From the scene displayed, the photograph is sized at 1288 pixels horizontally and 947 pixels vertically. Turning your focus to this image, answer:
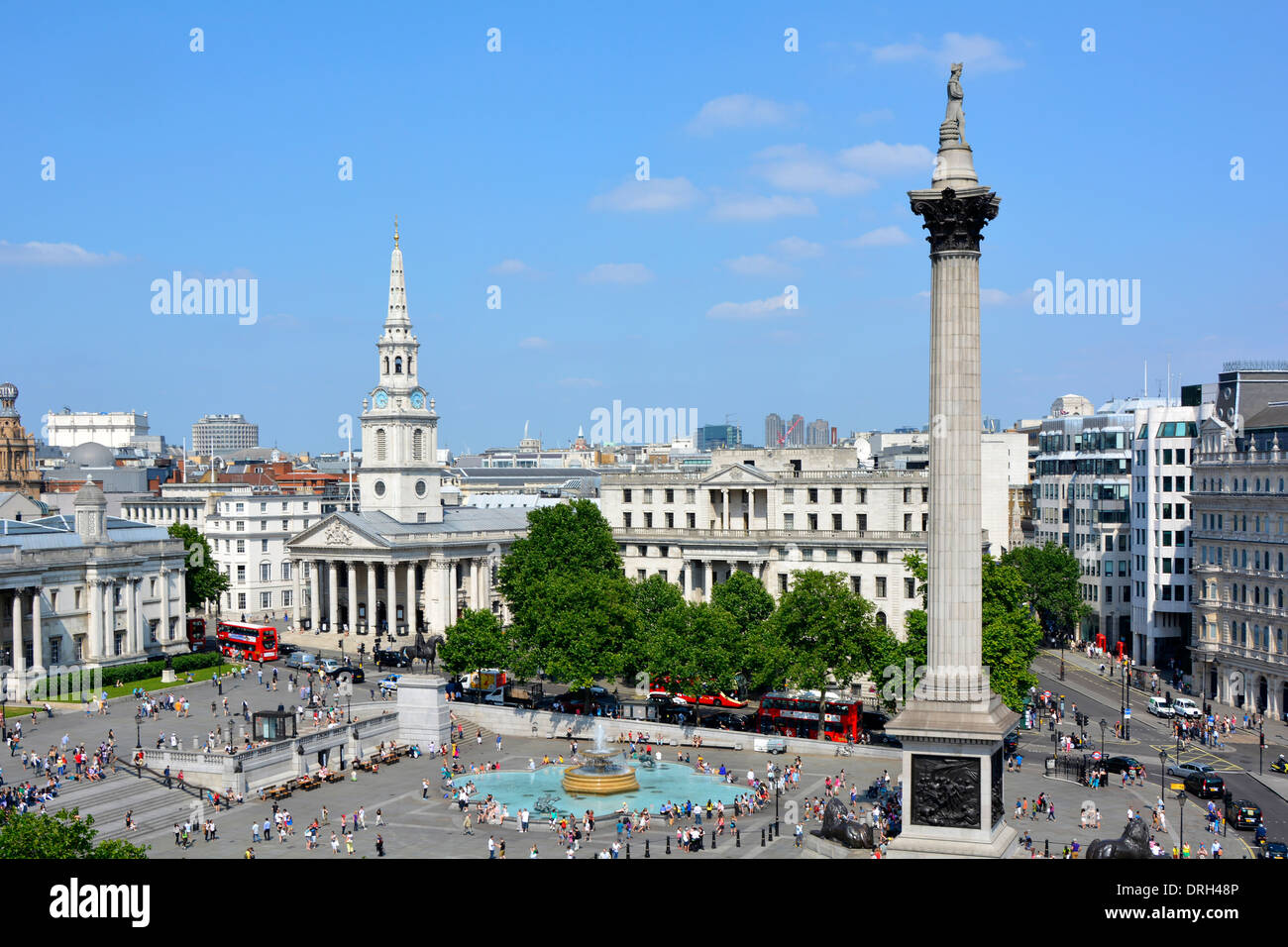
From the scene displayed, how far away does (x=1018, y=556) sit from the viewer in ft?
403

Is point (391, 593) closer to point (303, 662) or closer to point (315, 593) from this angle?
point (315, 593)

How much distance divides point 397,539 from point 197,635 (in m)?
21.0

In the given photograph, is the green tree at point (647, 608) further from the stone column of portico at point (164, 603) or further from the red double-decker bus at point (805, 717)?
the stone column of portico at point (164, 603)

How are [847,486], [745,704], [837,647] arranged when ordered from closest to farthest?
[837,647], [745,704], [847,486]

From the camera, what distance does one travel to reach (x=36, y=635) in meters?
96.9

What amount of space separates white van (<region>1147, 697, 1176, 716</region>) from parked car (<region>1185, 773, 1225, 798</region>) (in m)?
21.4

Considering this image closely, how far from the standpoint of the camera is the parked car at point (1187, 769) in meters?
69.3

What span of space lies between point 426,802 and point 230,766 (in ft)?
34.7

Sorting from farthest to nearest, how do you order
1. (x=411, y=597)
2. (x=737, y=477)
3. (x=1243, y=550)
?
1. (x=411, y=597)
2. (x=737, y=477)
3. (x=1243, y=550)

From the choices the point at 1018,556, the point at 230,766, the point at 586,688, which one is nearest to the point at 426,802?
the point at 230,766

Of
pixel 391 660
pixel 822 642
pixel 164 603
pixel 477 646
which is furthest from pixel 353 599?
pixel 822 642

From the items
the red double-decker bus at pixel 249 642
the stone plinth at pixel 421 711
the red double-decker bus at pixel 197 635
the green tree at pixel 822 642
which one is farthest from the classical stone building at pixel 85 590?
the green tree at pixel 822 642

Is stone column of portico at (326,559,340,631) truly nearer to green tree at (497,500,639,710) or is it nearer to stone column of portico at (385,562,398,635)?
stone column of portico at (385,562,398,635)
